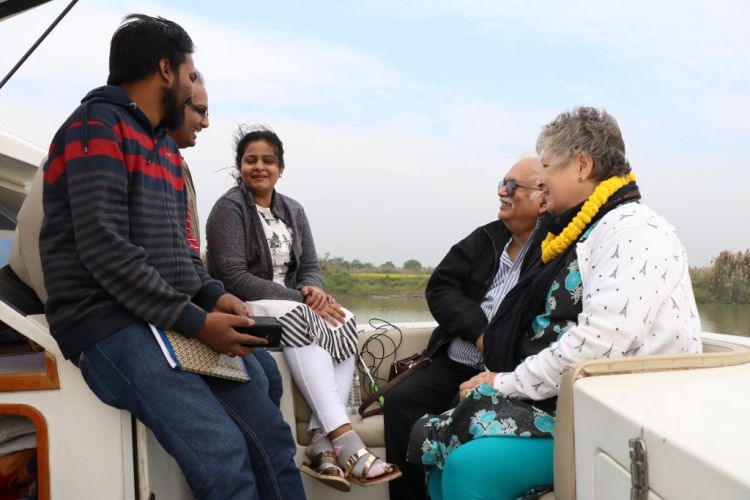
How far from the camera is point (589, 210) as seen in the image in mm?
2158

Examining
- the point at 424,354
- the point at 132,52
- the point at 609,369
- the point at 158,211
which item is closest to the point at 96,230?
the point at 158,211

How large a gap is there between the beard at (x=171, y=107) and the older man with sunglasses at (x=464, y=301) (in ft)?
4.61

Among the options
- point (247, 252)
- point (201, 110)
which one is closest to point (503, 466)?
point (247, 252)

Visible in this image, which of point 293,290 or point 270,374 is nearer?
point 270,374

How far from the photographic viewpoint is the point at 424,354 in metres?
3.26

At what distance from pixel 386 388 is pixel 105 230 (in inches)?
60.9

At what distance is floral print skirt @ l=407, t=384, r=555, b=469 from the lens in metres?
1.97

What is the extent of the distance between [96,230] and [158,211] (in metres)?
0.19

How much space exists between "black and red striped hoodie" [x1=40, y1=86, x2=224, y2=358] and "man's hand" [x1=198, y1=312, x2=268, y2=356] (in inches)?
1.1

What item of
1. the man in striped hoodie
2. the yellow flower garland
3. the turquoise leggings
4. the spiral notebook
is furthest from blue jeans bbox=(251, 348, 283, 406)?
the yellow flower garland

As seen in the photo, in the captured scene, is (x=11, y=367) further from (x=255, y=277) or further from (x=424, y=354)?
(x=424, y=354)

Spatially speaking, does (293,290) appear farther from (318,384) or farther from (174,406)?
(174,406)

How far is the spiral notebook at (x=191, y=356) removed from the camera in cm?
189

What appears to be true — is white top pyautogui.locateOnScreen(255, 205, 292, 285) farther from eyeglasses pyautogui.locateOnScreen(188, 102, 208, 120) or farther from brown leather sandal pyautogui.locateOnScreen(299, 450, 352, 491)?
brown leather sandal pyautogui.locateOnScreen(299, 450, 352, 491)
